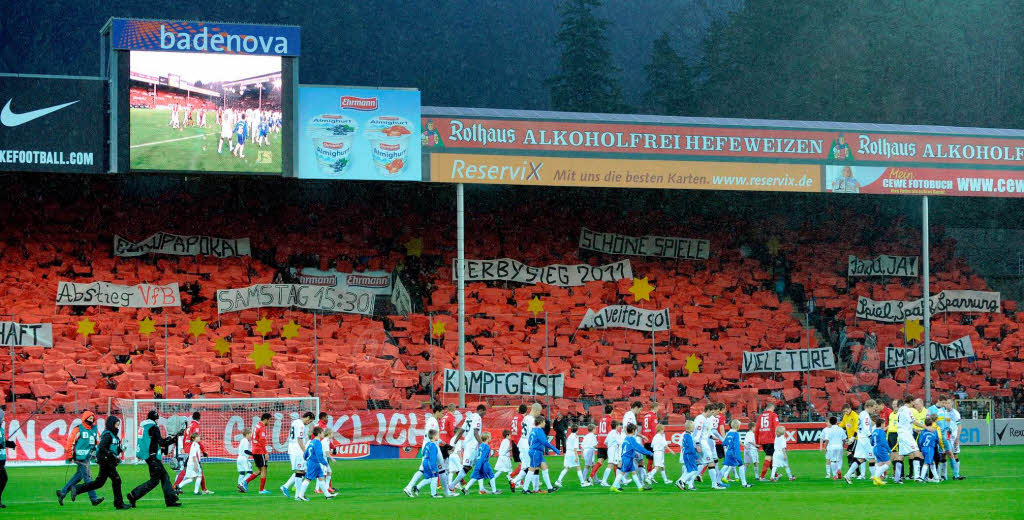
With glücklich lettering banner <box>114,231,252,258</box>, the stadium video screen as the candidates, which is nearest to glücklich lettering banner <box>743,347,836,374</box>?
the stadium video screen

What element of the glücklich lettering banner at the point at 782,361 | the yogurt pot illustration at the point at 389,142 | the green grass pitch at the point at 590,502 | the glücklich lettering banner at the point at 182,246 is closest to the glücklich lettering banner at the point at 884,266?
the glücklich lettering banner at the point at 782,361

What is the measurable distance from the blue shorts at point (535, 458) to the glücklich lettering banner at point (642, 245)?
68.8 ft

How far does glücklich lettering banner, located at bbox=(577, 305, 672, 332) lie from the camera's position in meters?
41.3

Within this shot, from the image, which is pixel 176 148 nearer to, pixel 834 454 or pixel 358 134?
pixel 358 134

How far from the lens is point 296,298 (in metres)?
40.6

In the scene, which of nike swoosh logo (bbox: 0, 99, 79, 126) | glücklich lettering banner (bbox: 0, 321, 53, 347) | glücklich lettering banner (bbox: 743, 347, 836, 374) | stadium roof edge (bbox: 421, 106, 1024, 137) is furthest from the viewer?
glücklich lettering banner (bbox: 743, 347, 836, 374)

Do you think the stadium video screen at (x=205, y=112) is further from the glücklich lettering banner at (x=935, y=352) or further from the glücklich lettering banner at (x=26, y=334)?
the glücklich lettering banner at (x=935, y=352)

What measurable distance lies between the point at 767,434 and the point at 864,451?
2.45 m

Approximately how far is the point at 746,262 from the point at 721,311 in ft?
10.8

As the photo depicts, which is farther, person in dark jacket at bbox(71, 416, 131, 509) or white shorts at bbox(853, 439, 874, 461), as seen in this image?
white shorts at bbox(853, 439, 874, 461)

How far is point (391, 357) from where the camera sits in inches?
1524

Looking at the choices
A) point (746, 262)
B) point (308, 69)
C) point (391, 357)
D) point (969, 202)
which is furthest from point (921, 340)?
point (308, 69)

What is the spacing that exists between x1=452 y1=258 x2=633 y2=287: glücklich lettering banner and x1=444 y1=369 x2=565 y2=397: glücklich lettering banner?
5938 mm

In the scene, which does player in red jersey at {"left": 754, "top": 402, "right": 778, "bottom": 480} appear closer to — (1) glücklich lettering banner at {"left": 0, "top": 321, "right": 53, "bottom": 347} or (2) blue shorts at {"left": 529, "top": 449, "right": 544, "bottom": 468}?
(2) blue shorts at {"left": 529, "top": 449, "right": 544, "bottom": 468}
